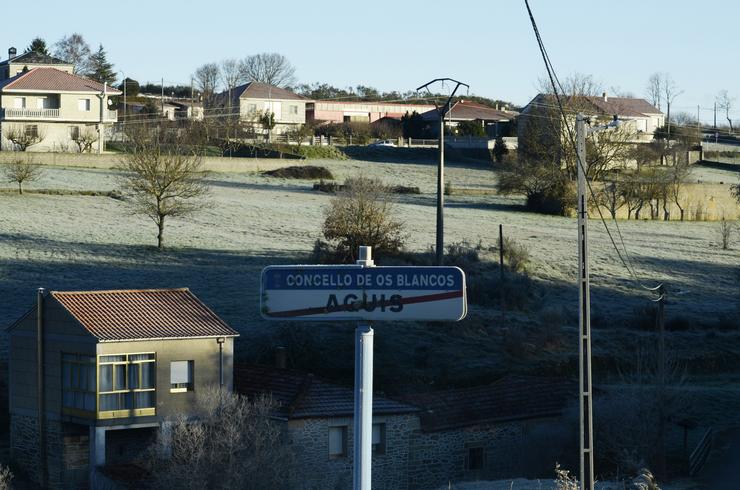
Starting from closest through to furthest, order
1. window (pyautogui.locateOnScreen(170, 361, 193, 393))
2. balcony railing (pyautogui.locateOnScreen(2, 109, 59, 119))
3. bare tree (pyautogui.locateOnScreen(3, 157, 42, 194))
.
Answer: window (pyautogui.locateOnScreen(170, 361, 193, 393)) → bare tree (pyautogui.locateOnScreen(3, 157, 42, 194)) → balcony railing (pyautogui.locateOnScreen(2, 109, 59, 119))

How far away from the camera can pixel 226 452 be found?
2597 centimetres

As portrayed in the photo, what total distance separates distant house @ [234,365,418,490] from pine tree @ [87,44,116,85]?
10033cm

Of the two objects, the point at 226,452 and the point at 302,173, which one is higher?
the point at 302,173

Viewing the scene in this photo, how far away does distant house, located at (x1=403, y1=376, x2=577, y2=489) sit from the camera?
30828mm

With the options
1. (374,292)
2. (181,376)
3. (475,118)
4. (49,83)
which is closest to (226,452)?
(181,376)

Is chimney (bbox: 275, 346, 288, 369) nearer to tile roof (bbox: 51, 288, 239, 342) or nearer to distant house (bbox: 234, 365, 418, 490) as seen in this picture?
tile roof (bbox: 51, 288, 239, 342)

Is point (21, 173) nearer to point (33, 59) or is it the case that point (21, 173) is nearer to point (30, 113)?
point (30, 113)

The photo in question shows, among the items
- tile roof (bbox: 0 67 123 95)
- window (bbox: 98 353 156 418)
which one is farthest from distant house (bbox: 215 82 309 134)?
window (bbox: 98 353 156 418)

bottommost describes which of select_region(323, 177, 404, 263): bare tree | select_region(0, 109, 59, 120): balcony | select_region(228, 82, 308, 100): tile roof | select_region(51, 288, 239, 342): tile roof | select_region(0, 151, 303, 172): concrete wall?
select_region(51, 288, 239, 342): tile roof

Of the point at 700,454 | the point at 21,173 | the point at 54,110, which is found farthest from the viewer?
the point at 54,110

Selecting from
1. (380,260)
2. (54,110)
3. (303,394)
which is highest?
(54,110)

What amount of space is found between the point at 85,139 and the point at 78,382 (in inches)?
2029

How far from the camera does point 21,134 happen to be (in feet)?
252

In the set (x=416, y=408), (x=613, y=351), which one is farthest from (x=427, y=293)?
(x=613, y=351)
